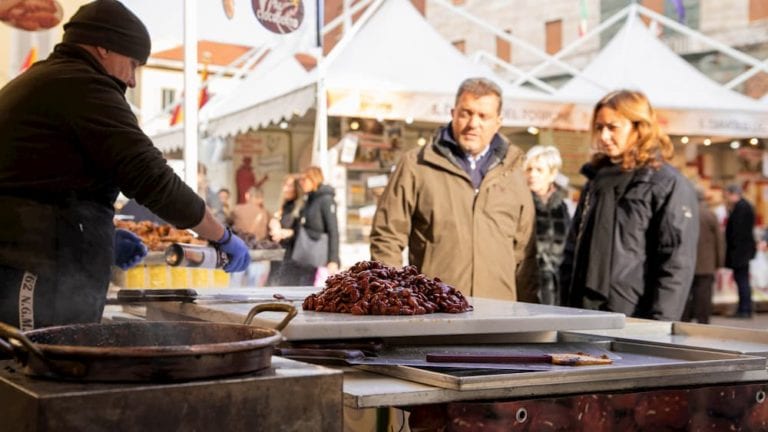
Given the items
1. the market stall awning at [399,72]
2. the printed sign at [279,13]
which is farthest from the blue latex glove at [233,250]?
the market stall awning at [399,72]

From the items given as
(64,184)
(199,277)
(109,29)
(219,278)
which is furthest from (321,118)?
(64,184)

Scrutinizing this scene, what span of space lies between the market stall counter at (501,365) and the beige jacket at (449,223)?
154 centimetres

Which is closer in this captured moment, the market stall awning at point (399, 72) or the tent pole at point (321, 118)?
the tent pole at point (321, 118)

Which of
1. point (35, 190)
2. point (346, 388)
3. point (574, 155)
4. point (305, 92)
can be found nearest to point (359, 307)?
point (346, 388)

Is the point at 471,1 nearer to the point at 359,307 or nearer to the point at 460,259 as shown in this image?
the point at 460,259

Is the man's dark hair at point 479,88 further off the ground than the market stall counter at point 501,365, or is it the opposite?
the man's dark hair at point 479,88

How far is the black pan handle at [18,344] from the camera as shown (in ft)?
5.24

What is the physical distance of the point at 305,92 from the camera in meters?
9.38

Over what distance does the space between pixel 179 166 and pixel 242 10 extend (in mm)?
1135

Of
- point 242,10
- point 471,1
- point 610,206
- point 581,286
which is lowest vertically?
point 581,286

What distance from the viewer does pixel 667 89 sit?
1244 centimetres

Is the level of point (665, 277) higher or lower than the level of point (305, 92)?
lower

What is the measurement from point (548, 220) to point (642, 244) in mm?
2241

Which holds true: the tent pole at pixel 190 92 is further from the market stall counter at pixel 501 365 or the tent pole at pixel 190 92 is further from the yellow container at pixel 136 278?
the market stall counter at pixel 501 365
